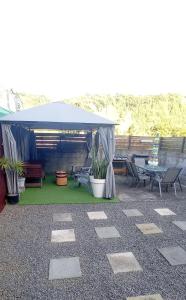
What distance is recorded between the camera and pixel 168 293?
229 cm

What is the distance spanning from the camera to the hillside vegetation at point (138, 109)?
15229mm

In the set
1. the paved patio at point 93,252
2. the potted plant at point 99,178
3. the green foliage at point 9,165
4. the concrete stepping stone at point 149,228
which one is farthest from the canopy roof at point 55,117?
the concrete stepping stone at point 149,228

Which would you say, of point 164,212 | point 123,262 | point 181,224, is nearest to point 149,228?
point 181,224

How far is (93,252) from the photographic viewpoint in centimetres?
312

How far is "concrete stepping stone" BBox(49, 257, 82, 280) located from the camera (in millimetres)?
2586

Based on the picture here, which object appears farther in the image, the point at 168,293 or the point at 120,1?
the point at 120,1

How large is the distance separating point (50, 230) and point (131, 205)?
2296mm

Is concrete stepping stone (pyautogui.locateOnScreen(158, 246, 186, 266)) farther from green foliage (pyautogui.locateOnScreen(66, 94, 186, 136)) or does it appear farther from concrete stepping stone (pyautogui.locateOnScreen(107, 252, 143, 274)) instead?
green foliage (pyautogui.locateOnScreen(66, 94, 186, 136))

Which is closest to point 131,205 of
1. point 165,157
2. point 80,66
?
point 165,157

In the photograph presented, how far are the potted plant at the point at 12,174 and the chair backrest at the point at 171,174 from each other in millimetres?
4058

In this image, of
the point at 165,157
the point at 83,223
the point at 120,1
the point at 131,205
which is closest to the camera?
the point at 83,223

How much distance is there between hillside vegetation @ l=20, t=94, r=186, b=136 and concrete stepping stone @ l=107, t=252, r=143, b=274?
12.0 meters

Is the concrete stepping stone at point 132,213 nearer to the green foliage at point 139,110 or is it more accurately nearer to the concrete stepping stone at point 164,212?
the concrete stepping stone at point 164,212

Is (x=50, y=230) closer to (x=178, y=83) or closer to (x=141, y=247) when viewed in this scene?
(x=141, y=247)
